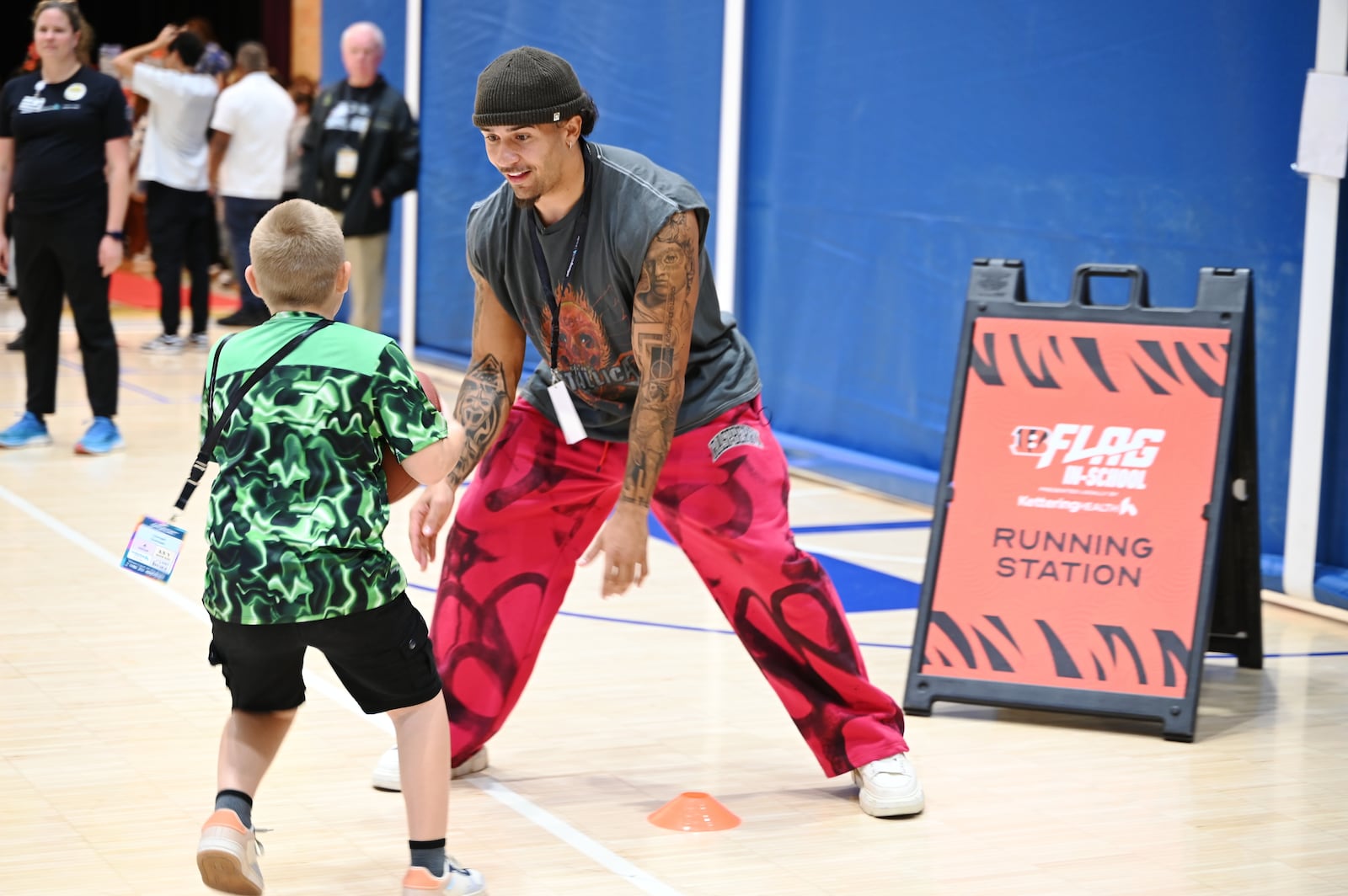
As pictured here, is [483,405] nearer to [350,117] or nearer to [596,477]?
[596,477]

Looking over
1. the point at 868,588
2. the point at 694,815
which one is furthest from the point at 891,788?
the point at 868,588

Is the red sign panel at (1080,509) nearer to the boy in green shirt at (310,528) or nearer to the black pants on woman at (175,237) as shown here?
the boy in green shirt at (310,528)

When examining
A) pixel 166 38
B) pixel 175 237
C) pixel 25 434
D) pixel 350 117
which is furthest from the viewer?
pixel 166 38

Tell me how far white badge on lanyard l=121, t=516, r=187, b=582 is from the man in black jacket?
7.92m

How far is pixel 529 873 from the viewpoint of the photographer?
12.4ft

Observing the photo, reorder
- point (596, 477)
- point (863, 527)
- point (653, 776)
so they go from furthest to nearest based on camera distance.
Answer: point (863, 527), point (653, 776), point (596, 477)

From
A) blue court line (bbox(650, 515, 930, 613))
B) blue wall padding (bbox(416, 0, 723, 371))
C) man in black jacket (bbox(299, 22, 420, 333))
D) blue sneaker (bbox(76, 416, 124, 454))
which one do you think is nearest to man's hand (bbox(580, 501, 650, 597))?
blue court line (bbox(650, 515, 930, 613))

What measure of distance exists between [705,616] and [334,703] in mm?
1513

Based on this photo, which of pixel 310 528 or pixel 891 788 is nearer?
pixel 310 528

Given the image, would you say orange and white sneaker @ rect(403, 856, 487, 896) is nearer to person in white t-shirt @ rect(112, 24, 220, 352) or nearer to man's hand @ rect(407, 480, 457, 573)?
man's hand @ rect(407, 480, 457, 573)

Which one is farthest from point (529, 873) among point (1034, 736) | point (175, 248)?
point (175, 248)

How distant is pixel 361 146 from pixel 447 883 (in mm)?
8225

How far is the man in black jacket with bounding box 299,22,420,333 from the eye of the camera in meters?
11.2

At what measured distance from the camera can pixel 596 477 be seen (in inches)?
167
